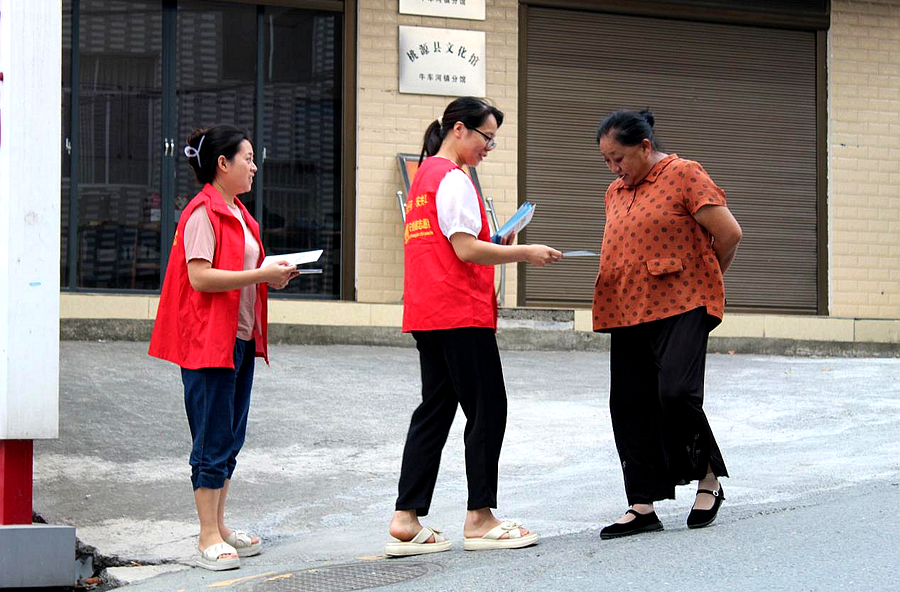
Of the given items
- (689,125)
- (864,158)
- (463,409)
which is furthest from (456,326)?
(864,158)

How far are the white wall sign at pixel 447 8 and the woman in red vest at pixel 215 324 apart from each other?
27.0 feet

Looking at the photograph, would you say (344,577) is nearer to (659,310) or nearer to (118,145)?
(659,310)

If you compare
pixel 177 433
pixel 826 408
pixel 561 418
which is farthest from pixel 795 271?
pixel 177 433

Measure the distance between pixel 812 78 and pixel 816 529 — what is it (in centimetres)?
1099

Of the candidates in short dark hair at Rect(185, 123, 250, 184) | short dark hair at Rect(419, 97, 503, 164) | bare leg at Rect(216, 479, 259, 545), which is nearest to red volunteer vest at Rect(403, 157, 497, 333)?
short dark hair at Rect(419, 97, 503, 164)

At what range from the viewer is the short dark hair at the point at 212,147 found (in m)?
5.36

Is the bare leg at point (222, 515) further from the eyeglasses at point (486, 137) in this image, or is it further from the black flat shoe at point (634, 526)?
the eyeglasses at point (486, 137)

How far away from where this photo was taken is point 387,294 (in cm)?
1316

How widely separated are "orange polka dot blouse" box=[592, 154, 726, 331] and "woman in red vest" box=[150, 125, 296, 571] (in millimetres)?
1389

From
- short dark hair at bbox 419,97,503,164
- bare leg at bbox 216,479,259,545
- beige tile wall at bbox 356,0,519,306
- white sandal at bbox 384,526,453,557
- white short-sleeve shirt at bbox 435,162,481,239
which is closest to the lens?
white short-sleeve shirt at bbox 435,162,481,239

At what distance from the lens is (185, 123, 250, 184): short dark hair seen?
536 cm

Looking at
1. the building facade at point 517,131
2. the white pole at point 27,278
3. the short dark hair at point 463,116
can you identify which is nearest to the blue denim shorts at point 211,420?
the white pole at point 27,278

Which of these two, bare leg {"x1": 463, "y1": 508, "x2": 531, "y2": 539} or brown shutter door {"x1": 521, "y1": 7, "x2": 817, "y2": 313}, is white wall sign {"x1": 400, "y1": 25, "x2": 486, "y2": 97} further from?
bare leg {"x1": 463, "y1": 508, "x2": 531, "y2": 539}

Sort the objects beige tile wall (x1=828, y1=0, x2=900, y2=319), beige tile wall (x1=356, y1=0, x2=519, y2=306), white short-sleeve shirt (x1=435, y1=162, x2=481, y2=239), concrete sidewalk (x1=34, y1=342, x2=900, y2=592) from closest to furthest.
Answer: concrete sidewalk (x1=34, y1=342, x2=900, y2=592), white short-sleeve shirt (x1=435, y1=162, x2=481, y2=239), beige tile wall (x1=356, y1=0, x2=519, y2=306), beige tile wall (x1=828, y1=0, x2=900, y2=319)
